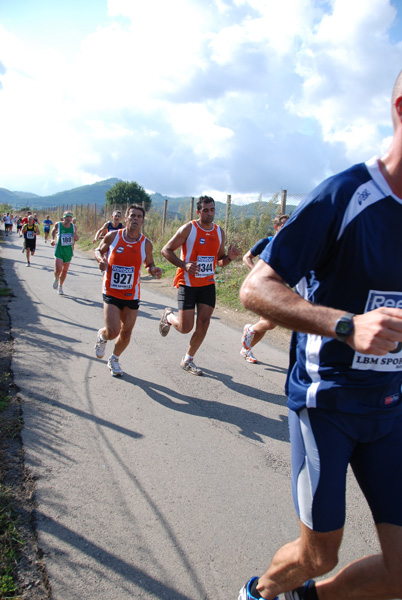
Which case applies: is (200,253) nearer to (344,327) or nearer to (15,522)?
(15,522)

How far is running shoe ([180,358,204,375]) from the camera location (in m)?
5.81

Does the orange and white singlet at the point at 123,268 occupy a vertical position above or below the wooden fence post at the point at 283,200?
below

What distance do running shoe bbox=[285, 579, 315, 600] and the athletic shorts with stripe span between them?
0.45 meters

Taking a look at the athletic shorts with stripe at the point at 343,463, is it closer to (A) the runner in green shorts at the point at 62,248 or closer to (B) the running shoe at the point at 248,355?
(B) the running shoe at the point at 248,355

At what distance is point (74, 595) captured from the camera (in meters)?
2.27

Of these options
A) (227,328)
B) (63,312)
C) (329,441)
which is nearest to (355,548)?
(329,441)

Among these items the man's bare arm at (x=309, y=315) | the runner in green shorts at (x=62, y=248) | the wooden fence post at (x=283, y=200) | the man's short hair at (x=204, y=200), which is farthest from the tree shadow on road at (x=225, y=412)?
the wooden fence post at (x=283, y=200)

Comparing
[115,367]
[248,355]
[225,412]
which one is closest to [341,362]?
[225,412]

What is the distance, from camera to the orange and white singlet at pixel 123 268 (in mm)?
5645

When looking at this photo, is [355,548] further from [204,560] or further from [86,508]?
[86,508]

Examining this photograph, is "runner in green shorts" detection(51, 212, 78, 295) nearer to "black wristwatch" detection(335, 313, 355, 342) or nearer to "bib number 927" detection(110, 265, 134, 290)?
"bib number 927" detection(110, 265, 134, 290)

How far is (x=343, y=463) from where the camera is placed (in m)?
1.68

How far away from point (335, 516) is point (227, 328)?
695 cm

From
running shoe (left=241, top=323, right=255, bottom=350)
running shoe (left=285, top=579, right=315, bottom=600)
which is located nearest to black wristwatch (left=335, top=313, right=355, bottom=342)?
running shoe (left=285, top=579, right=315, bottom=600)
